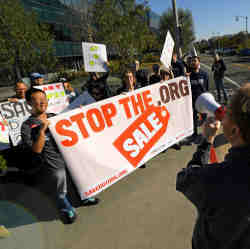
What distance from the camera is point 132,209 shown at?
99.1 inches

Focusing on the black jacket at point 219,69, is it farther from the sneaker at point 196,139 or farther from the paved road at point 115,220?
the paved road at point 115,220

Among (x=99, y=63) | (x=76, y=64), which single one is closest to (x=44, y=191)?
(x=99, y=63)

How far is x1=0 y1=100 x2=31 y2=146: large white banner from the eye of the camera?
385 centimetres

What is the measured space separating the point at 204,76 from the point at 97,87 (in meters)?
2.46

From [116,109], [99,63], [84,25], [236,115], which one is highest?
[84,25]

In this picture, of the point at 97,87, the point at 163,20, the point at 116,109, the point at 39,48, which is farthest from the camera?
the point at 163,20

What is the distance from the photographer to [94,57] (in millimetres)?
3930

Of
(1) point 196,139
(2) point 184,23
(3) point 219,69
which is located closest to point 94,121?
(1) point 196,139

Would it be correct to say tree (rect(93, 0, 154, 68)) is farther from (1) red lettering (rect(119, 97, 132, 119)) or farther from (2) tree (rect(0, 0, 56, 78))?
(1) red lettering (rect(119, 97, 132, 119))

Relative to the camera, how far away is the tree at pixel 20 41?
432 inches

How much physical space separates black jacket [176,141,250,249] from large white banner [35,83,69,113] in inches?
187

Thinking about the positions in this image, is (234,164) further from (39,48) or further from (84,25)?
(84,25)

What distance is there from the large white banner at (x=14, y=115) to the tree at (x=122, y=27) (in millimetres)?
7615

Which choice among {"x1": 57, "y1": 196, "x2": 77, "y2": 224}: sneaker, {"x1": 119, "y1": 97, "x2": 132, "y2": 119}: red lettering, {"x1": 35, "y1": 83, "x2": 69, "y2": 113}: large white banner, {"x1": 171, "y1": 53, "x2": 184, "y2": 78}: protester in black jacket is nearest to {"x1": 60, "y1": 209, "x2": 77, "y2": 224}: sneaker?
{"x1": 57, "y1": 196, "x2": 77, "y2": 224}: sneaker
